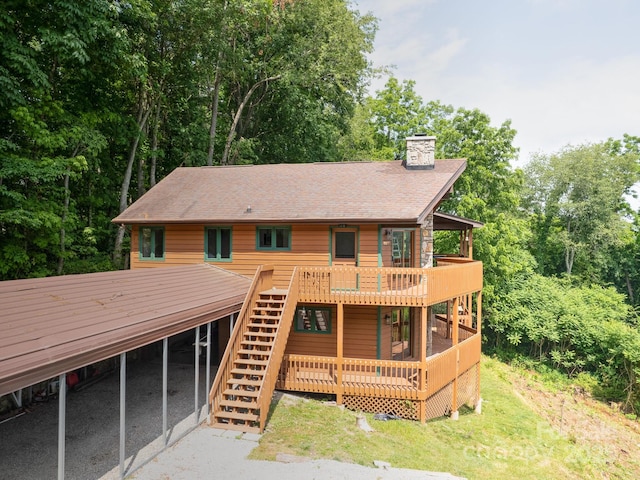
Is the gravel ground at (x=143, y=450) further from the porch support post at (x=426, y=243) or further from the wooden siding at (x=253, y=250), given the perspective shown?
the porch support post at (x=426, y=243)

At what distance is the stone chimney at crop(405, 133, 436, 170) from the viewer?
50.0 feet

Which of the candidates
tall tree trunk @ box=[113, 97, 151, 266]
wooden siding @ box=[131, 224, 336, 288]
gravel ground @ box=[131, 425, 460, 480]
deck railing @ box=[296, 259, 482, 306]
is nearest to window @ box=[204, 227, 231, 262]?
wooden siding @ box=[131, 224, 336, 288]

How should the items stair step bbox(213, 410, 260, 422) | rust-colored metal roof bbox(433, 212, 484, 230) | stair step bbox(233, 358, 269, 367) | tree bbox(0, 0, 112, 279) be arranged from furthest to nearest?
rust-colored metal roof bbox(433, 212, 484, 230) → tree bbox(0, 0, 112, 279) → stair step bbox(233, 358, 269, 367) → stair step bbox(213, 410, 260, 422)

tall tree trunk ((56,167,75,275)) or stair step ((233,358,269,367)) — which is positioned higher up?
tall tree trunk ((56,167,75,275))

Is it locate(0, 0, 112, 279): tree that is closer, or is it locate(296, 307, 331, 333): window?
locate(0, 0, 112, 279): tree

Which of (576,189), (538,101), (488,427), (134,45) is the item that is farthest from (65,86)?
(576,189)

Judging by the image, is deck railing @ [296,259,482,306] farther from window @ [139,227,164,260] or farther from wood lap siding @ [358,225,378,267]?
window @ [139,227,164,260]

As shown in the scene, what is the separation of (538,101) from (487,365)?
73.2 ft

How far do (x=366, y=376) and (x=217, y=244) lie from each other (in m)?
7.05

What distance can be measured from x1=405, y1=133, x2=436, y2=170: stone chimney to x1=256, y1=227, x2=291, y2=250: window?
5.62 meters

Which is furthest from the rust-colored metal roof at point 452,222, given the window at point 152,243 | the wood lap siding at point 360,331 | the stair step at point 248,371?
the window at point 152,243

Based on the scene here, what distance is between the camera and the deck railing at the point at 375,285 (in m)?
11.4

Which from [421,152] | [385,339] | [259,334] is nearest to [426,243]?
[421,152]

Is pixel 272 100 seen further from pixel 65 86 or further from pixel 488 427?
pixel 488 427
